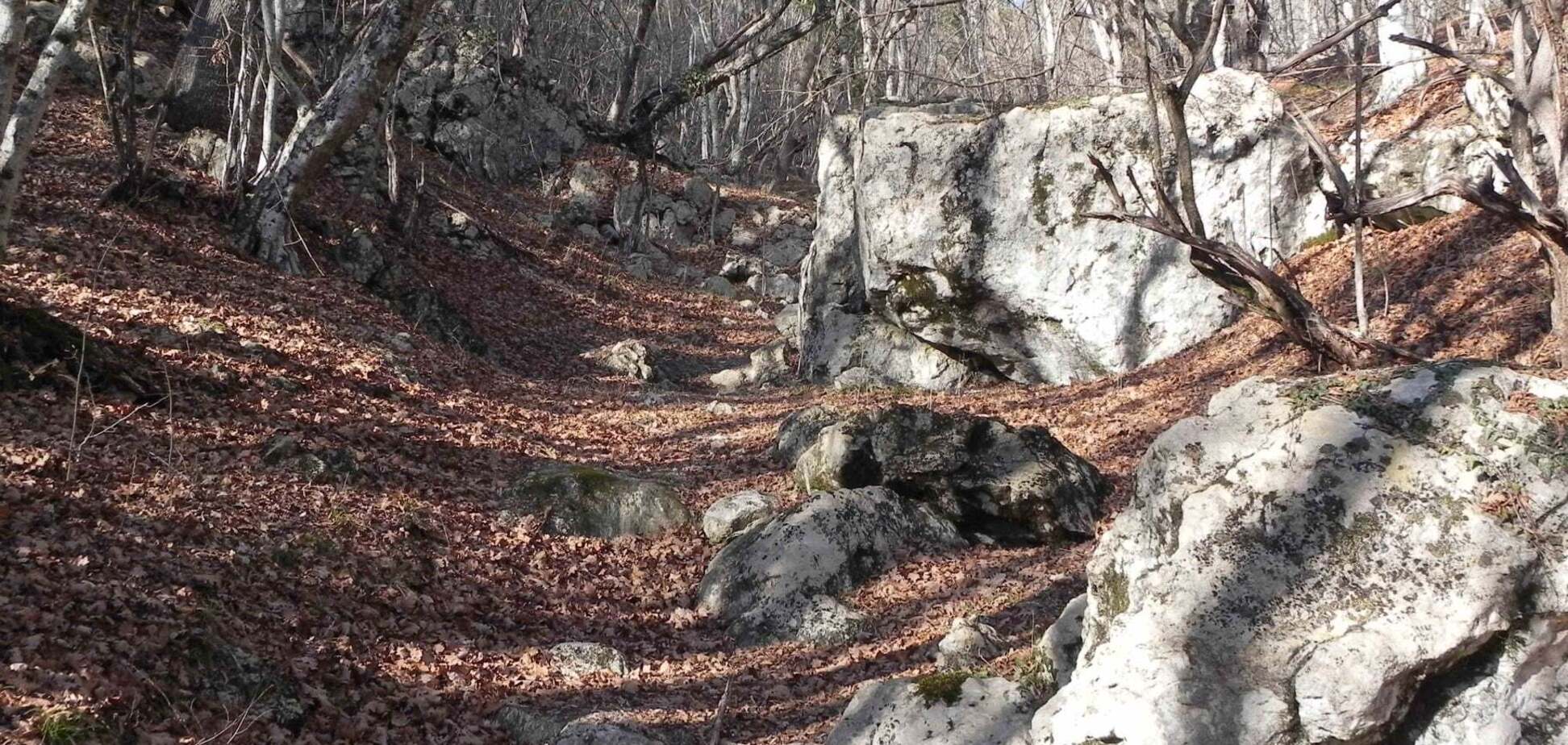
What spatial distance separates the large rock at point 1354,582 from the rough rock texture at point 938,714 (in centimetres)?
50

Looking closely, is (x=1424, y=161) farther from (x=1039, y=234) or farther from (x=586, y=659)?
(x=586, y=659)

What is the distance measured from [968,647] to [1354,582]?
2833 mm

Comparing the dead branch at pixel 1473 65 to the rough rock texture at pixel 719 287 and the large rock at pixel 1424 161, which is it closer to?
the large rock at pixel 1424 161

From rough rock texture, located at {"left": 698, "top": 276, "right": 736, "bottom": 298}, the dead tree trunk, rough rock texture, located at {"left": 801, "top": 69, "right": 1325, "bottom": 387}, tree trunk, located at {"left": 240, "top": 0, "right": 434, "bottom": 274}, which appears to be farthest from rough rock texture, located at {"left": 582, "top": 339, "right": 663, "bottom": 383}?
the dead tree trunk

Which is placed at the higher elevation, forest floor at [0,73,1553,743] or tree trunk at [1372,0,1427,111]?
tree trunk at [1372,0,1427,111]

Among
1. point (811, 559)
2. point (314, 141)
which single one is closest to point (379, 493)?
point (811, 559)

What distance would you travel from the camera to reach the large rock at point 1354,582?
12.1 ft

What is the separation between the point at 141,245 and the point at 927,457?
27.4 feet

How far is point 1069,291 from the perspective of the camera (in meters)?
13.2

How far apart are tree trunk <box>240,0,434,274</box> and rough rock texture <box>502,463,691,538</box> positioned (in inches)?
211

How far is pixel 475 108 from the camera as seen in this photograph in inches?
942

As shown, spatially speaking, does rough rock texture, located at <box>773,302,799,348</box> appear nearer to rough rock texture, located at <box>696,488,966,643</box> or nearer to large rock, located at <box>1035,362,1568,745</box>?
rough rock texture, located at <box>696,488,966,643</box>

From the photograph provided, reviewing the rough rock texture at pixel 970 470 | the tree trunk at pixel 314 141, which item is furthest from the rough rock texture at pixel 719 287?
the rough rock texture at pixel 970 470

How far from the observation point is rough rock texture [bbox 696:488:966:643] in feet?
24.5
